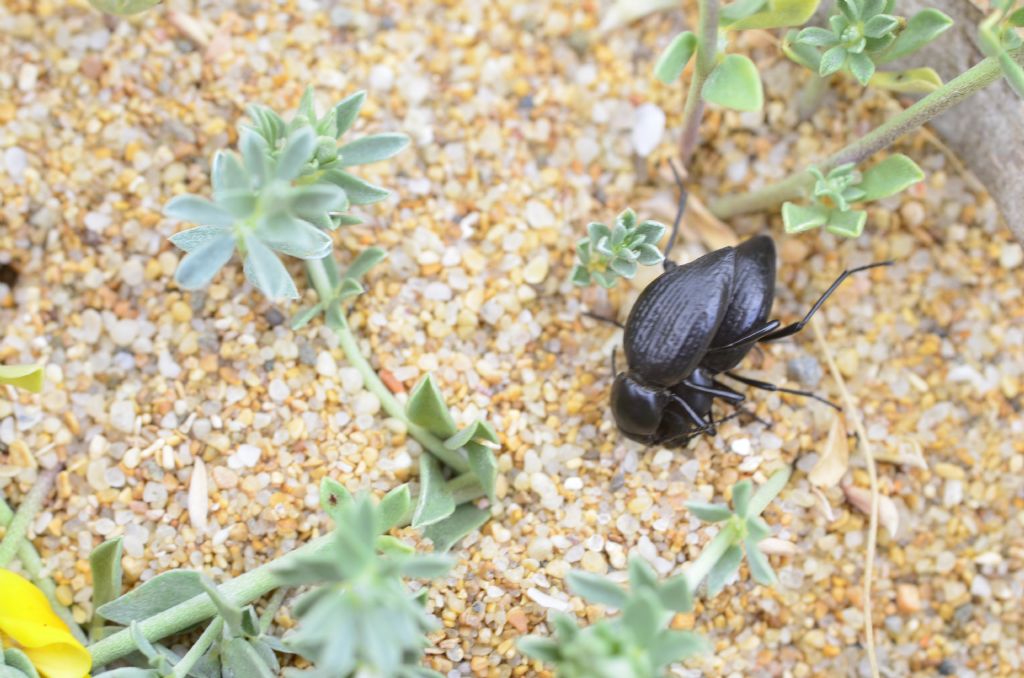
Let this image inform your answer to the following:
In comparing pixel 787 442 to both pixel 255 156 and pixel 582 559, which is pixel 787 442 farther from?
pixel 255 156

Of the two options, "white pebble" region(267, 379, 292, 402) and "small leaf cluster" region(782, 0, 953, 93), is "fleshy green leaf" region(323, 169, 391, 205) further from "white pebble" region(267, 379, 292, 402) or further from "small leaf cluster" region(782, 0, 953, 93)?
"small leaf cluster" region(782, 0, 953, 93)

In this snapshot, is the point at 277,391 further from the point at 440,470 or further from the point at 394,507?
the point at 394,507

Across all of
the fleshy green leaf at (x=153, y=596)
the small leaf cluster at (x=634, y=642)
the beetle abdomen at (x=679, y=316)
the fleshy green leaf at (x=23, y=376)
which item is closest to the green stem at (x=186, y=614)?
the fleshy green leaf at (x=153, y=596)

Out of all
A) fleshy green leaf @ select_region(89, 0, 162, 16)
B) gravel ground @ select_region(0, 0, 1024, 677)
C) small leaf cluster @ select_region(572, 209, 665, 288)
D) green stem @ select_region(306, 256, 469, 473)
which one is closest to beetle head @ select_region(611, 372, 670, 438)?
gravel ground @ select_region(0, 0, 1024, 677)

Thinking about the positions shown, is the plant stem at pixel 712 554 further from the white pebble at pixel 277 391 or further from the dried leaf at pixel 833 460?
the white pebble at pixel 277 391

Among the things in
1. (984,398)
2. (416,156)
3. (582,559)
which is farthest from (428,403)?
(984,398)
